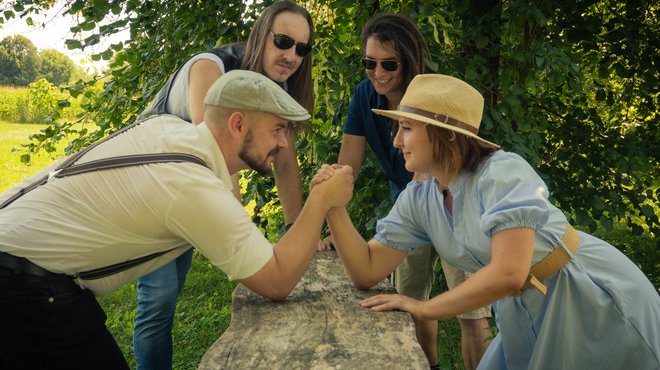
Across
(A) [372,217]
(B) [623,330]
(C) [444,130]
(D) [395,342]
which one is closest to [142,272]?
(D) [395,342]

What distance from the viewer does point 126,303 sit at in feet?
17.7

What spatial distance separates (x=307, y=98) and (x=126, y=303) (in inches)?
122

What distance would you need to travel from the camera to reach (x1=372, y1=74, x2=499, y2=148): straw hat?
2.08 m

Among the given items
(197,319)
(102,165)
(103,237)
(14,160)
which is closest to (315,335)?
(103,237)

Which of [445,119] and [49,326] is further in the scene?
[445,119]

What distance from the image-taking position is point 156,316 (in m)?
2.75

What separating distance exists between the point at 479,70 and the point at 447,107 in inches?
68.0

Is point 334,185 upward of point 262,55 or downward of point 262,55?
downward

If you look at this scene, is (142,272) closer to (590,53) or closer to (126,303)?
(126,303)

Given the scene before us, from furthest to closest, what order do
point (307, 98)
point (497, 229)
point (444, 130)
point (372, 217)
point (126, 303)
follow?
A: point (126, 303) < point (372, 217) < point (307, 98) < point (444, 130) < point (497, 229)

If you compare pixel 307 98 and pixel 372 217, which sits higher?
pixel 307 98

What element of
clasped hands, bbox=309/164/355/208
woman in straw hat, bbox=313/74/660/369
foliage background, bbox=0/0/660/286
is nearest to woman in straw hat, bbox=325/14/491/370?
foliage background, bbox=0/0/660/286

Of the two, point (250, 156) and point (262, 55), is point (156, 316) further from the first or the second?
point (262, 55)

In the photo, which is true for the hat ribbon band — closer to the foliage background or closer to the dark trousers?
the dark trousers
